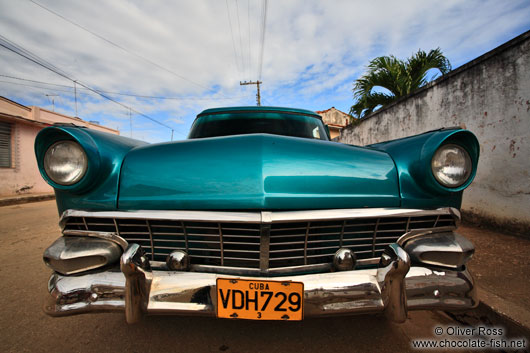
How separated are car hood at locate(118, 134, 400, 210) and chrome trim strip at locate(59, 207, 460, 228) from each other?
3 cm

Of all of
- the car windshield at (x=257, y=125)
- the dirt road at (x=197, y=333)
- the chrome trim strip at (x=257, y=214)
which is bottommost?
the dirt road at (x=197, y=333)

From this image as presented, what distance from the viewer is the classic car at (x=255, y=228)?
3.36 feet

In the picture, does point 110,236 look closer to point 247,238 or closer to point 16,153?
point 247,238

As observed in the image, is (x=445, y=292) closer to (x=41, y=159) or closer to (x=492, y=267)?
(x=492, y=267)

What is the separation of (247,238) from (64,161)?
0.94 m

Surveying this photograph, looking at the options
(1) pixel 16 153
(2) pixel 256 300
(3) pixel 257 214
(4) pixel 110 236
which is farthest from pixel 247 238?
(1) pixel 16 153

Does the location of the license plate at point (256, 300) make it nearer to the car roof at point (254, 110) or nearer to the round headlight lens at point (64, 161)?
the round headlight lens at point (64, 161)

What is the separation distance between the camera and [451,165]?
1251mm

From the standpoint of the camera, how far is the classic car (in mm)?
1025

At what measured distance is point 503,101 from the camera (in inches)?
115

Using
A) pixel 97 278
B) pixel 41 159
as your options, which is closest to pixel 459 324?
pixel 97 278

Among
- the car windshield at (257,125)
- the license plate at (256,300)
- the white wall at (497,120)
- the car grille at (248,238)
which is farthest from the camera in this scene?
the white wall at (497,120)

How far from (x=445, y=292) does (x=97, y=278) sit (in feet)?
5.01

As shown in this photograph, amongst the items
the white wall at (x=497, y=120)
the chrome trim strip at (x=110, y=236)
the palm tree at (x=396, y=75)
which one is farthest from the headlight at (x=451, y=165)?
the palm tree at (x=396, y=75)
